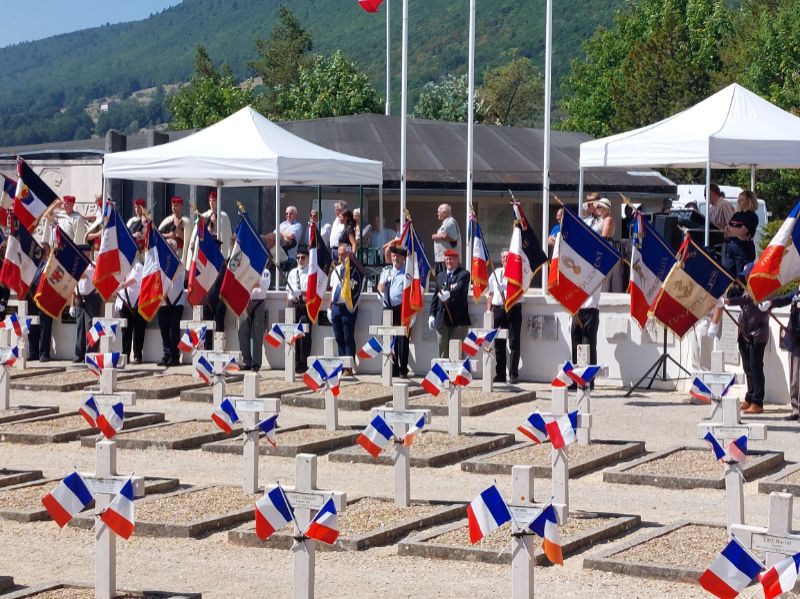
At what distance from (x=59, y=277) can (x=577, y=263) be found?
300 inches

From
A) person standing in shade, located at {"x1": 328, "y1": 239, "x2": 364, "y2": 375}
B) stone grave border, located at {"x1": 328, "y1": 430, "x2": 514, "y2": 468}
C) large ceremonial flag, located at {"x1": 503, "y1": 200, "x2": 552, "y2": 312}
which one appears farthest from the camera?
person standing in shade, located at {"x1": 328, "y1": 239, "x2": 364, "y2": 375}

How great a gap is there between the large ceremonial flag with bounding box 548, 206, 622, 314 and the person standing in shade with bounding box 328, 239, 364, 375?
10.1ft

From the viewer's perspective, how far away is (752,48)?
59.4m

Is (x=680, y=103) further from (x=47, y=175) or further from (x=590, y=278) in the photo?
(x=590, y=278)

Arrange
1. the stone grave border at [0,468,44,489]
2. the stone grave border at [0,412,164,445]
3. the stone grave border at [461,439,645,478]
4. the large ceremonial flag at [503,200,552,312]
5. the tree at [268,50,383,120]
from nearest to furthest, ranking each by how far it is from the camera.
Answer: the stone grave border at [0,468,44,489] < the stone grave border at [461,439,645,478] < the stone grave border at [0,412,164,445] < the large ceremonial flag at [503,200,552,312] < the tree at [268,50,383,120]

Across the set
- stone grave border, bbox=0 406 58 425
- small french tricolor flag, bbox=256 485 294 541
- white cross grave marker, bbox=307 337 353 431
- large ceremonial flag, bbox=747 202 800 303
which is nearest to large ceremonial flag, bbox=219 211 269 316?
stone grave border, bbox=0 406 58 425

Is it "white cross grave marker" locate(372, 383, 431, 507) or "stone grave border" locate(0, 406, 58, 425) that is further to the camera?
"stone grave border" locate(0, 406, 58, 425)

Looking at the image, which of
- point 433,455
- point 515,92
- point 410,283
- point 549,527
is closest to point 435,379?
point 433,455

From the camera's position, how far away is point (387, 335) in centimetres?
1880

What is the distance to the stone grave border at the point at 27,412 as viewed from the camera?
57.2 feet

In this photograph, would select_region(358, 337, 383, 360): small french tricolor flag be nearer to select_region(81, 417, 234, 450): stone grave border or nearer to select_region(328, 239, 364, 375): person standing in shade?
select_region(81, 417, 234, 450): stone grave border

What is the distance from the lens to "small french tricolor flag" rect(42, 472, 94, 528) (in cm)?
928

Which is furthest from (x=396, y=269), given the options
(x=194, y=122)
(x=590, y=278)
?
(x=194, y=122)

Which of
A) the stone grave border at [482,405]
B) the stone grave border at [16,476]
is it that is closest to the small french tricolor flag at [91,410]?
the stone grave border at [16,476]
